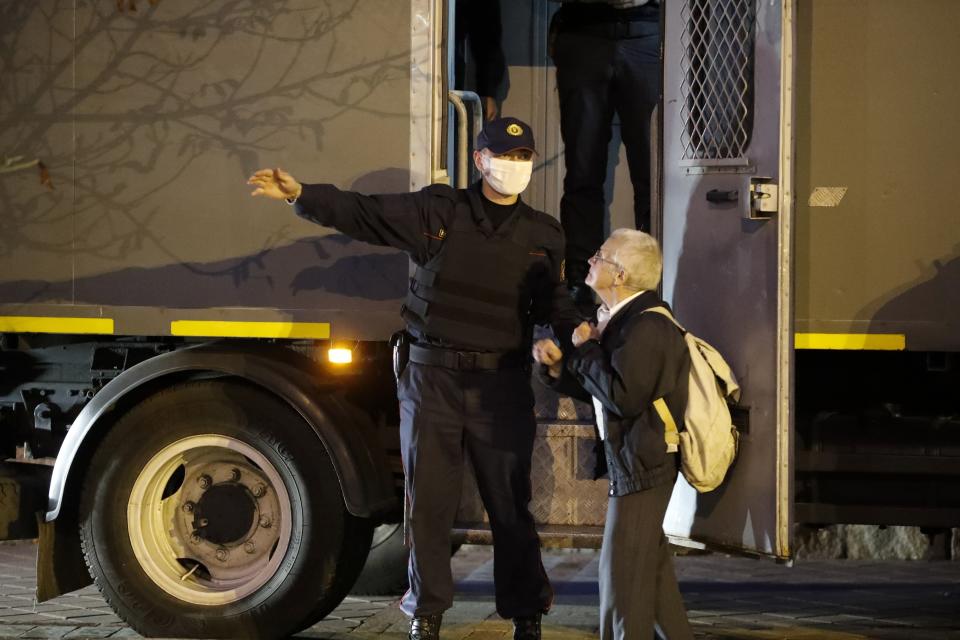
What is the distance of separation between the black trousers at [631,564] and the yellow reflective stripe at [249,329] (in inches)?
59.7

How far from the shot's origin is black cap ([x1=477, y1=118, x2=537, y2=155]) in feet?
15.8

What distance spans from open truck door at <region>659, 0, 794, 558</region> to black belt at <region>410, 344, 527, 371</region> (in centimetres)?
71

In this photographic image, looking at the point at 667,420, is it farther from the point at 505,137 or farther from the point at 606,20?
the point at 606,20

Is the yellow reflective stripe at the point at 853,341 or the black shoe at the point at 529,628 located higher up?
the yellow reflective stripe at the point at 853,341

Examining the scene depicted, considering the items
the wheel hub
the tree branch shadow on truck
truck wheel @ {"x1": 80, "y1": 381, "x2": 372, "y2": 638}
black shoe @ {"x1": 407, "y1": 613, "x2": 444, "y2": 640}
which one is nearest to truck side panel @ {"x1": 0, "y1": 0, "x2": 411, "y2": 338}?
the tree branch shadow on truck

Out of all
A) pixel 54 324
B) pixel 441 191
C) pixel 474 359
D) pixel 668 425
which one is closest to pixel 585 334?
pixel 668 425

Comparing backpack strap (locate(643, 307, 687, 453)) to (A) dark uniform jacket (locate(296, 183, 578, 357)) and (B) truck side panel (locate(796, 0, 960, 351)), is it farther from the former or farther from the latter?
(B) truck side panel (locate(796, 0, 960, 351))

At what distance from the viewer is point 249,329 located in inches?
207

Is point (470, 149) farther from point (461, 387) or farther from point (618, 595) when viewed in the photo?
point (618, 595)

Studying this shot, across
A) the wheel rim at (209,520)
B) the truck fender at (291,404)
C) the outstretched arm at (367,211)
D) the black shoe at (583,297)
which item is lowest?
the wheel rim at (209,520)

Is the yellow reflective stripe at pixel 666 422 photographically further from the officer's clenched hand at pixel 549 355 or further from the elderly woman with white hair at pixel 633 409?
the officer's clenched hand at pixel 549 355

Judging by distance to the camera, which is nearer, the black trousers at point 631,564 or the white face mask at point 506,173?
the black trousers at point 631,564

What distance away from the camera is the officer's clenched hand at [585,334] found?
4.43 m

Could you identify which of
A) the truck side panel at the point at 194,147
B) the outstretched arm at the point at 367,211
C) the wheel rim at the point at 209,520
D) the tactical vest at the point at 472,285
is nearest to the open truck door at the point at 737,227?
the tactical vest at the point at 472,285
